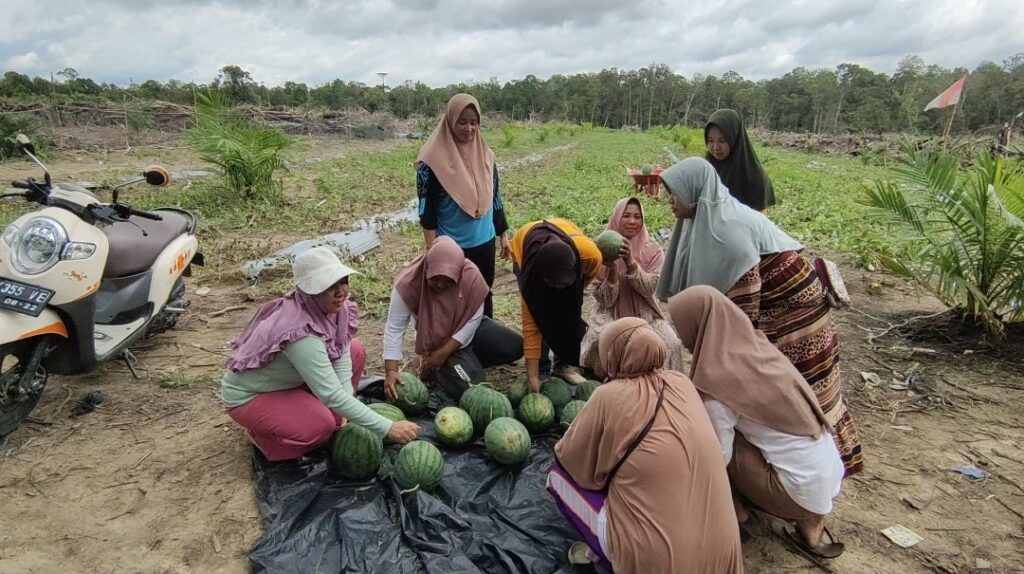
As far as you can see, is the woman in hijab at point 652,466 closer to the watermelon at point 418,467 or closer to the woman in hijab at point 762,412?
the woman in hijab at point 762,412

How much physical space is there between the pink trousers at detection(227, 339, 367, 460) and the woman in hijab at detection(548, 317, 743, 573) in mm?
1460

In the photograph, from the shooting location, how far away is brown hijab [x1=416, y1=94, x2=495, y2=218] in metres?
4.16

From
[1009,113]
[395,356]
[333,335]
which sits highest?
[1009,113]

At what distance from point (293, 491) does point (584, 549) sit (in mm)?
1484

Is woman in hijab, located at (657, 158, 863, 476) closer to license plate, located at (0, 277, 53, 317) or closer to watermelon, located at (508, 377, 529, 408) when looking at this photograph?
watermelon, located at (508, 377, 529, 408)

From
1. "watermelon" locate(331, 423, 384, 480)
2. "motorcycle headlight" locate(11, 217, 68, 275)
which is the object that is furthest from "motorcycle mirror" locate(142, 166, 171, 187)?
"watermelon" locate(331, 423, 384, 480)

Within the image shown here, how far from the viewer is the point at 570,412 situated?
11.4 ft

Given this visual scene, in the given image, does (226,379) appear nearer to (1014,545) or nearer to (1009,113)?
(1014,545)

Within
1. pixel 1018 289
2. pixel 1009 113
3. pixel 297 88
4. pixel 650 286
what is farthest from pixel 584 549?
pixel 1009 113

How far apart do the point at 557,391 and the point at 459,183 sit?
164cm

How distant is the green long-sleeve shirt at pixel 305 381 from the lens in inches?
111

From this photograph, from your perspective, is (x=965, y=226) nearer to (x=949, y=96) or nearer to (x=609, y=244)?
(x=949, y=96)

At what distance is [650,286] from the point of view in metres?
3.99

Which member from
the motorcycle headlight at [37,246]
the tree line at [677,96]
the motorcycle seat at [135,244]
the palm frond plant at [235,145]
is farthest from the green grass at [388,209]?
the tree line at [677,96]
